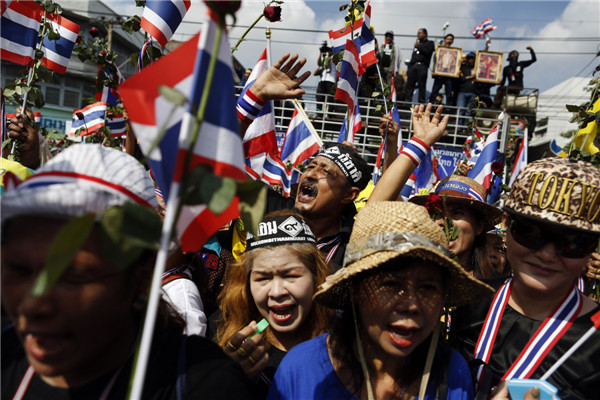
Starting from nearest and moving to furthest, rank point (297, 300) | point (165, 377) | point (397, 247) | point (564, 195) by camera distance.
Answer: point (165, 377), point (397, 247), point (564, 195), point (297, 300)

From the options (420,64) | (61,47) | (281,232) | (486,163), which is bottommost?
(281,232)

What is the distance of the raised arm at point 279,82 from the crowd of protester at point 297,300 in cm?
2

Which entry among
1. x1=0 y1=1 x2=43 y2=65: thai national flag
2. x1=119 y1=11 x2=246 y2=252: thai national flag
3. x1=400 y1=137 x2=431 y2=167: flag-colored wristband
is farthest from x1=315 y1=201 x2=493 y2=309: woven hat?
x1=0 y1=1 x2=43 y2=65: thai national flag

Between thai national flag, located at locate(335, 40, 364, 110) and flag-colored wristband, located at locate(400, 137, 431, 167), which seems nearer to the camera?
flag-colored wristband, located at locate(400, 137, 431, 167)

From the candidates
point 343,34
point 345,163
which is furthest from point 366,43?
point 345,163

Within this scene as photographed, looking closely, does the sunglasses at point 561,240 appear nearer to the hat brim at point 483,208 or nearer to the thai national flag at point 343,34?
the hat brim at point 483,208

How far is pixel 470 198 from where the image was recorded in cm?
351

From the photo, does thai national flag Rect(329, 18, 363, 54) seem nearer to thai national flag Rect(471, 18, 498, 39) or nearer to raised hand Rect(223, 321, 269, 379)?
raised hand Rect(223, 321, 269, 379)

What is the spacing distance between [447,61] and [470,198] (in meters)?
11.5

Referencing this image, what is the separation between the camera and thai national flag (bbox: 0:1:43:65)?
3277 mm

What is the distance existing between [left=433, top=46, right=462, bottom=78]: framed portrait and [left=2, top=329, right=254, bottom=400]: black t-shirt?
44.6 ft

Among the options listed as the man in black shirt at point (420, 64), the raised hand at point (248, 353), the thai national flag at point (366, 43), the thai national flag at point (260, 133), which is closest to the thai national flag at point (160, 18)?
the thai national flag at point (260, 133)

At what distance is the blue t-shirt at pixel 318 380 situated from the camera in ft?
6.06

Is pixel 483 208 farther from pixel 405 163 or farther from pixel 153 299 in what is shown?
pixel 153 299
